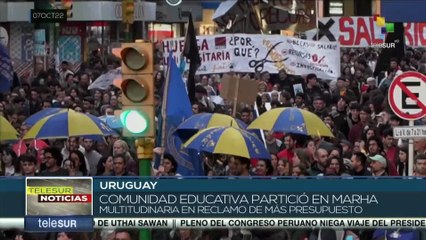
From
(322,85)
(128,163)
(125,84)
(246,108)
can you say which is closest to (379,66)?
(322,85)

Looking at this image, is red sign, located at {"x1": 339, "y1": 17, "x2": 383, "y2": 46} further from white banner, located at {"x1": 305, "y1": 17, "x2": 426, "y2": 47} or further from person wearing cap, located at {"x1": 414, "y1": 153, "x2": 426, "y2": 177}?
person wearing cap, located at {"x1": 414, "y1": 153, "x2": 426, "y2": 177}

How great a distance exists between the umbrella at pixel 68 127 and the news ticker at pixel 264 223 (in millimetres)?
6490

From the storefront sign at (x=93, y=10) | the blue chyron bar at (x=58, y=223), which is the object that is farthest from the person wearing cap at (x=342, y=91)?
the storefront sign at (x=93, y=10)

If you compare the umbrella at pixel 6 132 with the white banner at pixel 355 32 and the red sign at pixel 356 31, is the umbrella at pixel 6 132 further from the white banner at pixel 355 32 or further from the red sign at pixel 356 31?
the red sign at pixel 356 31

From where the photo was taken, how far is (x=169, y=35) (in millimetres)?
56875

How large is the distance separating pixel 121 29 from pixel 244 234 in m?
42.1

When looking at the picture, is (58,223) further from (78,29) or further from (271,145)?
(78,29)

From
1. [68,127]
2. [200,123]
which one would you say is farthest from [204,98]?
[200,123]

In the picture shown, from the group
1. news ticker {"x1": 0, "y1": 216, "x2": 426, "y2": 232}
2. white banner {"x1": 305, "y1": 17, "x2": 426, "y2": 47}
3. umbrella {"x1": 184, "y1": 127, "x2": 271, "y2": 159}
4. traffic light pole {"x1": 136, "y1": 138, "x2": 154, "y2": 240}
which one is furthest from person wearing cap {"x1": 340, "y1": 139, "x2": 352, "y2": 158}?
white banner {"x1": 305, "y1": 17, "x2": 426, "y2": 47}

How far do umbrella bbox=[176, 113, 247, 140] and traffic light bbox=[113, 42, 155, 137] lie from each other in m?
3.71

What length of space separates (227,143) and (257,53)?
40.1 feet

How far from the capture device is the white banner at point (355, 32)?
110 feet

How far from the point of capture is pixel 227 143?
52.7 ft

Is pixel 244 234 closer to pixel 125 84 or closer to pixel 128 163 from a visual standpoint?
pixel 125 84
